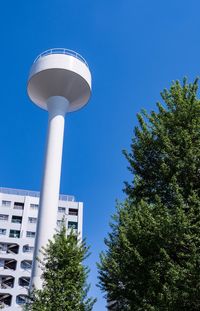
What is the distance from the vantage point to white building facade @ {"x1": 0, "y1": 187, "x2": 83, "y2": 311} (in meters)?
54.8

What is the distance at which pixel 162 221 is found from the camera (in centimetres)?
1204

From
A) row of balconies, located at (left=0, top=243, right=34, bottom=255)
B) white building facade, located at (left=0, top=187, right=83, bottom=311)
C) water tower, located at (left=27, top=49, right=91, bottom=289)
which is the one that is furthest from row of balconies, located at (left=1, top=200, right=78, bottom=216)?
water tower, located at (left=27, top=49, right=91, bottom=289)

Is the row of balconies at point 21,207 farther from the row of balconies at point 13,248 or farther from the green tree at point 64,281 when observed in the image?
the green tree at point 64,281

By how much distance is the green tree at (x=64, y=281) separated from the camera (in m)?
17.6

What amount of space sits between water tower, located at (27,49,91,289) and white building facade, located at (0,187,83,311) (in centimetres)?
2313

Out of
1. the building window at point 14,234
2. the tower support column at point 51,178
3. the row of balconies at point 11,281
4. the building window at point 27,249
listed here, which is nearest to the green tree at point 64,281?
the tower support column at point 51,178

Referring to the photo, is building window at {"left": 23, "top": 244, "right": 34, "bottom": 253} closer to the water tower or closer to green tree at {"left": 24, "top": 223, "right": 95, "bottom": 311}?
the water tower

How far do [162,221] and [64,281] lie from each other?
25.9 ft

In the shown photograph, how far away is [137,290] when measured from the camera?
12547 mm

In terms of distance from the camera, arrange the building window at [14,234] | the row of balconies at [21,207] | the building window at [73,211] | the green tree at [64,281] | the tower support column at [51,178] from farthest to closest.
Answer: the building window at [73,211] → the row of balconies at [21,207] → the building window at [14,234] → the tower support column at [51,178] → the green tree at [64,281]

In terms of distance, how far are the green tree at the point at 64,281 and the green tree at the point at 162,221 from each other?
9.82ft

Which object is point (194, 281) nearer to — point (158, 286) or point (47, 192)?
point (158, 286)

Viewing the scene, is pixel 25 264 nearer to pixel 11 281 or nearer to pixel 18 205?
pixel 11 281

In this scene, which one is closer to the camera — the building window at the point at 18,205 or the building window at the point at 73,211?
the building window at the point at 18,205
